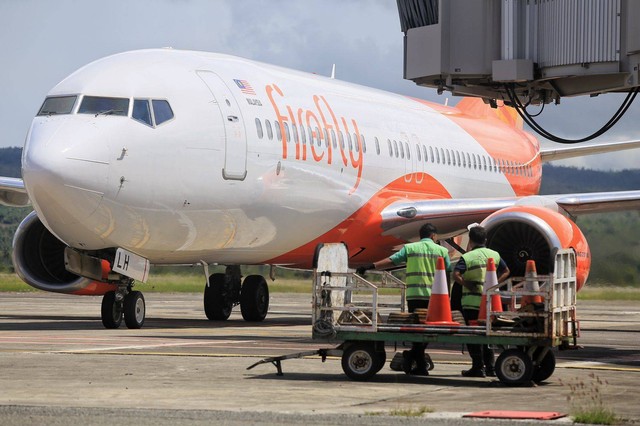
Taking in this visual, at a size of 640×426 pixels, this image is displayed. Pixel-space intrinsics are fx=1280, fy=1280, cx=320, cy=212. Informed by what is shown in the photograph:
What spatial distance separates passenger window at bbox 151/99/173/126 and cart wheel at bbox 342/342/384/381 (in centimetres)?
624

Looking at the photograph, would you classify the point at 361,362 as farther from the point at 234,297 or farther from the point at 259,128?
the point at 234,297

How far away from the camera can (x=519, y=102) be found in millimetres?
14875

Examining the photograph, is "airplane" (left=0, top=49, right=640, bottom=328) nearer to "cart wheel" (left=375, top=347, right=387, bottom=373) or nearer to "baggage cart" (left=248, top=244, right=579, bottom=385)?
"baggage cart" (left=248, top=244, right=579, bottom=385)

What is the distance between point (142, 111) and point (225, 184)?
159 centimetres

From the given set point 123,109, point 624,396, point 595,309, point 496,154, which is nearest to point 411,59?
point 123,109

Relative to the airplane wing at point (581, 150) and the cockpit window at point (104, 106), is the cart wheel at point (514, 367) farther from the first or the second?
the airplane wing at point (581, 150)

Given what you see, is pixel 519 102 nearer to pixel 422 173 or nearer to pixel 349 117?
pixel 349 117

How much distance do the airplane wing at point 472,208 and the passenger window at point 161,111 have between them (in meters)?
5.75

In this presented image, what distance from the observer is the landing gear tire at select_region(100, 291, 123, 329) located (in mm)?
18000

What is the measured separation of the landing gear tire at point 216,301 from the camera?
71.9ft

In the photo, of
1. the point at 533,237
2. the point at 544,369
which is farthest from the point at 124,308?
the point at 544,369

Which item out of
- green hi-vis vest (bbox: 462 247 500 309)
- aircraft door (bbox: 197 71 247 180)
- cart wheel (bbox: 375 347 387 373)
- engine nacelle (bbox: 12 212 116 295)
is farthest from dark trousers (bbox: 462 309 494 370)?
engine nacelle (bbox: 12 212 116 295)

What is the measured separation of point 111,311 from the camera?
59.1 feet

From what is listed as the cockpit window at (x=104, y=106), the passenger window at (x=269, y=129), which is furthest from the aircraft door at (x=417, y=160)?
the cockpit window at (x=104, y=106)
